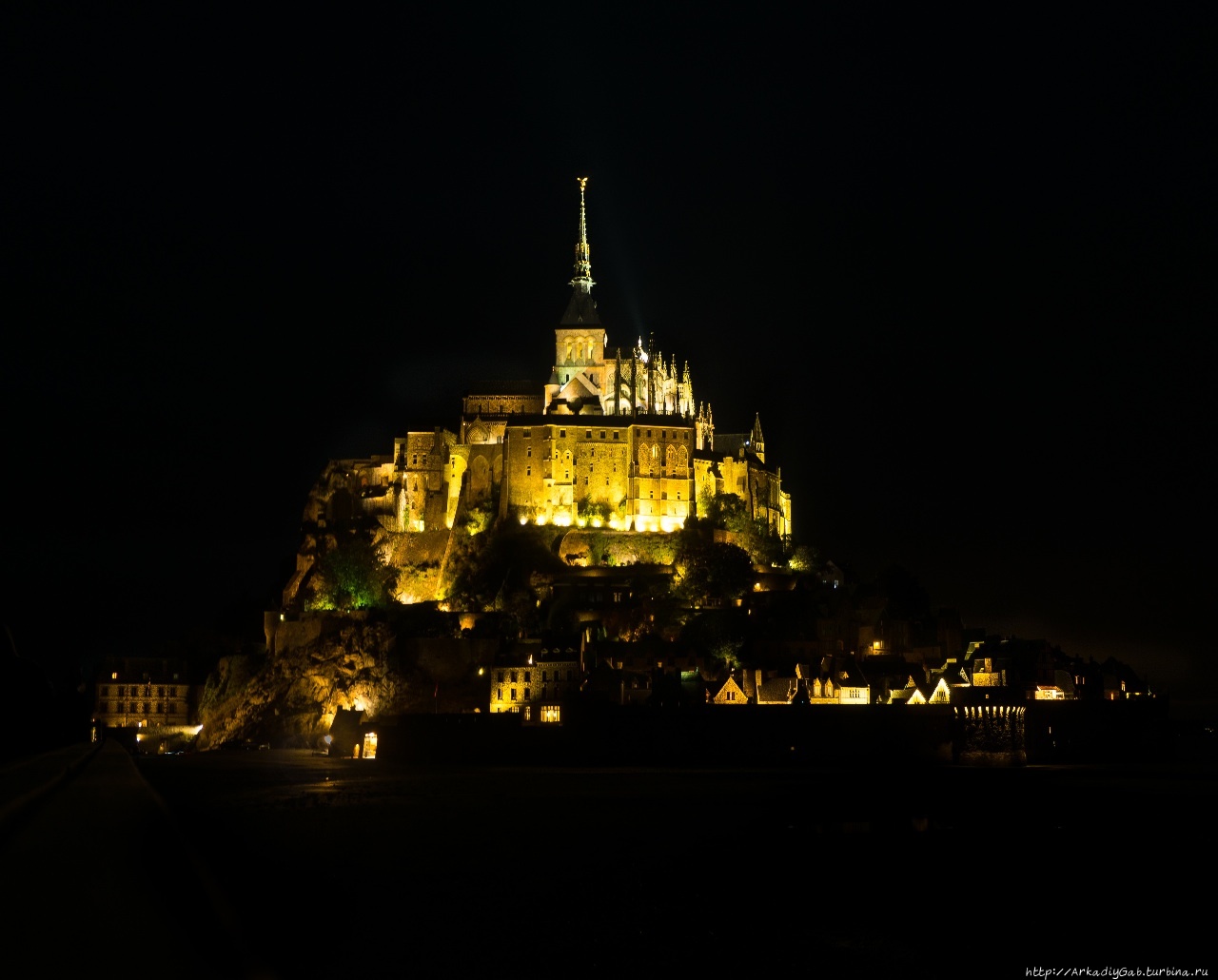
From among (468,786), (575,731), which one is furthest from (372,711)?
(468,786)

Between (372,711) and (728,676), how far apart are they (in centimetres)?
2035

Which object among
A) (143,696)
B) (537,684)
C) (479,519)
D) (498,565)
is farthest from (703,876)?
(143,696)

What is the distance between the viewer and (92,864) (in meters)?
10.1

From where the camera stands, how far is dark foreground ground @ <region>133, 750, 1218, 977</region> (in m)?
17.3

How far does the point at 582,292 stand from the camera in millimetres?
107688

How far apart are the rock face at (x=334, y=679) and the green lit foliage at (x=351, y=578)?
592 centimetres

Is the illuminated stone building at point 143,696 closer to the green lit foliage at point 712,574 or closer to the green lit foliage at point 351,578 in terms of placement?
the green lit foliage at point 351,578

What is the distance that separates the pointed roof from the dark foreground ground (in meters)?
59.7

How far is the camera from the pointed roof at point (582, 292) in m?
105

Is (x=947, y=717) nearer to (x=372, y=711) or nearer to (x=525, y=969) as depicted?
(x=372, y=711)

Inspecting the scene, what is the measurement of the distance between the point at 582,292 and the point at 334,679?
42693 millimetres

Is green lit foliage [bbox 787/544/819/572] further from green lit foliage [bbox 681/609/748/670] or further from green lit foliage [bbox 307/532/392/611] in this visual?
green lit foliage [bbox 307/532/392/611]

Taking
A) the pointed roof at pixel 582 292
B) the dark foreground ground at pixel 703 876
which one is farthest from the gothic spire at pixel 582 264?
the dark foreground ground at pixel 703 876

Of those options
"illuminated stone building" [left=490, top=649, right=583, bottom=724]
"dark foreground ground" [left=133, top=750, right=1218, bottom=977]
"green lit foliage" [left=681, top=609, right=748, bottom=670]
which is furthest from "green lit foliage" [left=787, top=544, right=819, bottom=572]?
"dark foreground ground" [left=133, top=750, right=1218, bottom=977]
